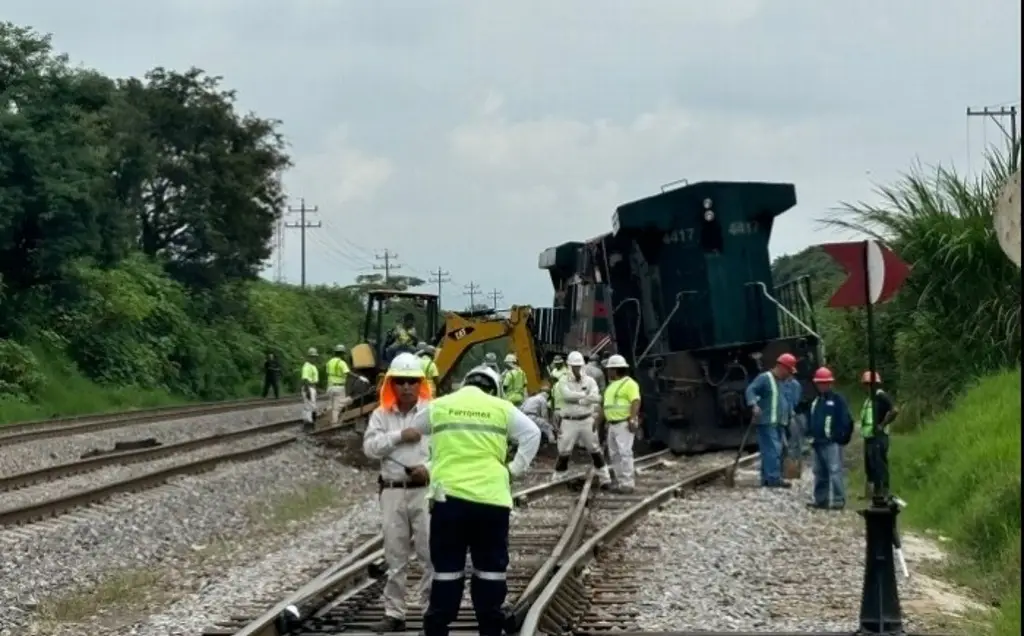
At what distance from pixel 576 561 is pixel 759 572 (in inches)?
59.1

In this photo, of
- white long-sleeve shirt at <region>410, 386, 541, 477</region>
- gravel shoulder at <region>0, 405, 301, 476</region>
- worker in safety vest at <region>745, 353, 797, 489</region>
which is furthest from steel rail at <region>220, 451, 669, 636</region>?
gravel shoulder at <region>0, 405, 301, 476</region>

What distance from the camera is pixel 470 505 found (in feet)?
28.8

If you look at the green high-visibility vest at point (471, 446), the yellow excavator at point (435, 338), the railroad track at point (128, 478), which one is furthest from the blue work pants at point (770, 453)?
the green high-visibility vest at point (471, 446)

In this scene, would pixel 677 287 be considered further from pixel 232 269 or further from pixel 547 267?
pixel 232 269

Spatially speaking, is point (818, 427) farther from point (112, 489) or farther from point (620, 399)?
point (112, 489)

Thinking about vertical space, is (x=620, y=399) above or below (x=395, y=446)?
above

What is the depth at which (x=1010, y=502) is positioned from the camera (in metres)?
13.0

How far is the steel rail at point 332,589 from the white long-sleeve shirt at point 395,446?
1066 mm

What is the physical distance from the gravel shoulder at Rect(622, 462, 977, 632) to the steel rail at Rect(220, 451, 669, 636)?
28.5 inches

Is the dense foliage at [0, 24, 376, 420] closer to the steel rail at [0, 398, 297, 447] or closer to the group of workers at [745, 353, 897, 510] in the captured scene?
the steel rail at [0, 398, 297, 447]

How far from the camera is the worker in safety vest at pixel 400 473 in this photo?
31.7ft

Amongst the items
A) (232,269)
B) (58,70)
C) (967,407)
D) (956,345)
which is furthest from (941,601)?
(232,269)

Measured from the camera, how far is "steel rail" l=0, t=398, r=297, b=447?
28703 millimetres

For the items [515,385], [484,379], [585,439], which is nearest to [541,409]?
[515,385]
